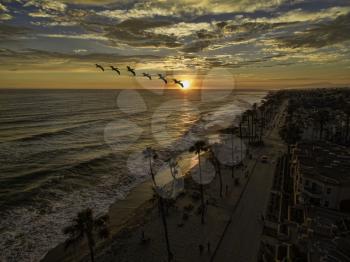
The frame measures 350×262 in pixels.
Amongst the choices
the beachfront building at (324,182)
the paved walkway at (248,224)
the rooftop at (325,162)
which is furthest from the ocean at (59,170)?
the rooftop at (325,162)

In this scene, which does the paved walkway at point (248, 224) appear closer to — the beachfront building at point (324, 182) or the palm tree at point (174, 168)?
the beachfront building at point (324, 182)

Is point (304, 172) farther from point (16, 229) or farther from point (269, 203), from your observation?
point (16, 229)

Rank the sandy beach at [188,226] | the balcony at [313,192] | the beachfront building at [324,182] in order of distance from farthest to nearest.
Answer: the balcony at [313,192], the beachfront building at [324,182], the sandy beach at [188,226]

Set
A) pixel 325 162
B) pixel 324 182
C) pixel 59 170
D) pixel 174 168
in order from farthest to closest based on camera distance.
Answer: pixel 174 168 → pixel 59 170 → pixel 325 162 → pixel 324 182

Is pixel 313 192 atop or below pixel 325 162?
below

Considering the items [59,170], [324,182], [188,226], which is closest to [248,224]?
[188,226]

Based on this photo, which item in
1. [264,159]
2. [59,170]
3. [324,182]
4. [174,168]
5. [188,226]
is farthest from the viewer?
[264,159]

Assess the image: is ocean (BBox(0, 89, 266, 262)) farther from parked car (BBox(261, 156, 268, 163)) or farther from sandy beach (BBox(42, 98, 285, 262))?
parked car (BBox(261, 156, 268, 163))

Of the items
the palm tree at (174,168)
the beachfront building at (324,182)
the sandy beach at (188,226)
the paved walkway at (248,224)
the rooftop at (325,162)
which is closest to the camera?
the paved walkway at (248,224)

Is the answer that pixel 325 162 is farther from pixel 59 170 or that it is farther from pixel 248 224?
pixel 59 170
